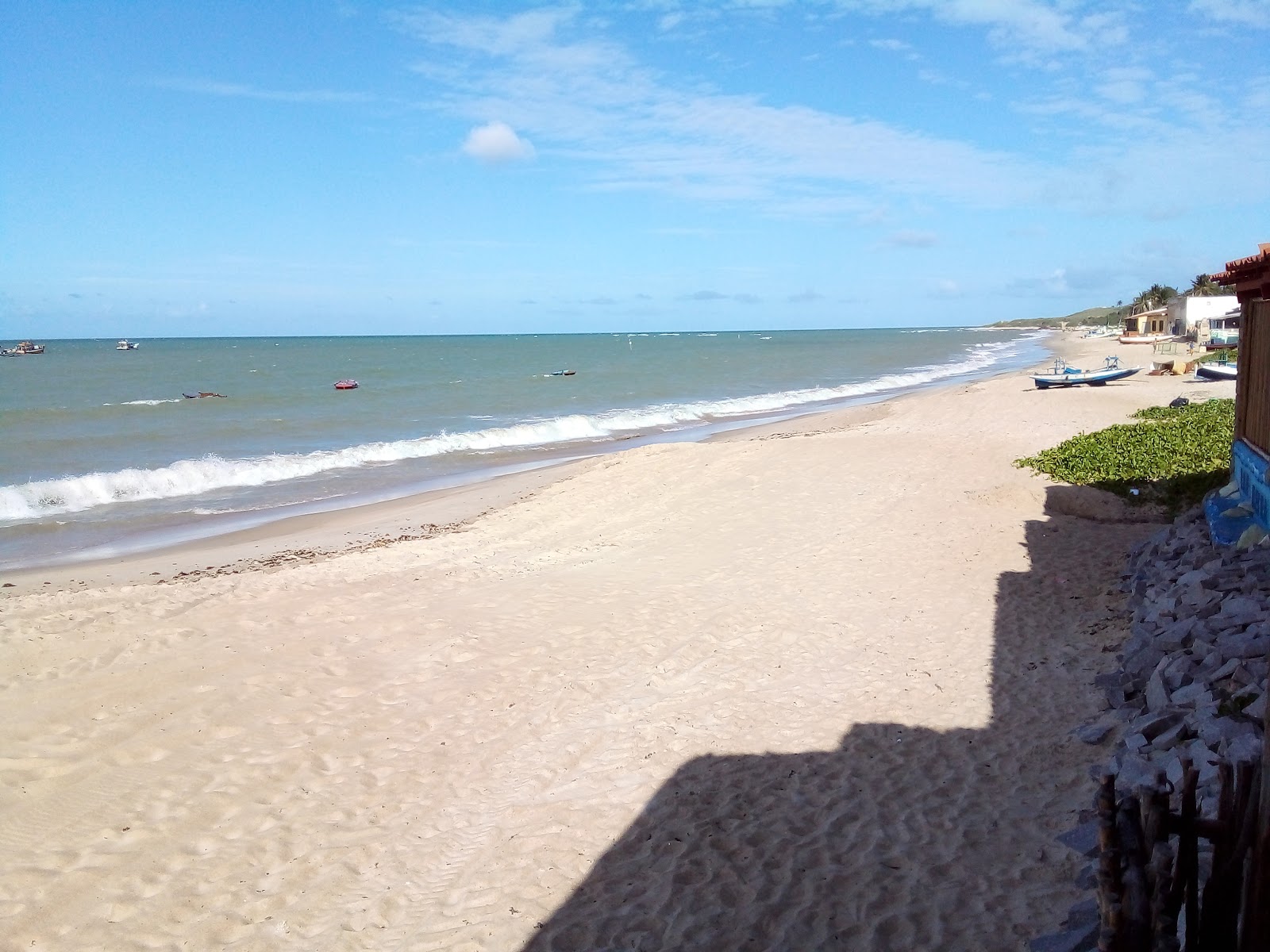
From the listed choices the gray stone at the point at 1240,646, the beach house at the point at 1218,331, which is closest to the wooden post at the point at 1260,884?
the gray stone at the point at 1240,646

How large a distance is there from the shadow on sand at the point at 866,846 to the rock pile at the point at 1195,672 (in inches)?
13.5

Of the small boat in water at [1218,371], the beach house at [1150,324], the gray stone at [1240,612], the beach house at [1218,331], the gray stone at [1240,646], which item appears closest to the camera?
the gray stone at [1240,646]

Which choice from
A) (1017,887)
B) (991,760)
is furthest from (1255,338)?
(1017,887)

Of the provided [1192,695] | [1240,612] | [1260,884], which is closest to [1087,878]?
[1192,695]

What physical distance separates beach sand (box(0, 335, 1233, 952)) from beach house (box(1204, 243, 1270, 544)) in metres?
1.36

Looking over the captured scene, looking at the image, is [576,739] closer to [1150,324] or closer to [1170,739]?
[1170,739]

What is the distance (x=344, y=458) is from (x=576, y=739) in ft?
60.8

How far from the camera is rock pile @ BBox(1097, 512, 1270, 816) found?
4.67 metres

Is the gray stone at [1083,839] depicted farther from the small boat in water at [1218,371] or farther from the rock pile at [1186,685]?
the small boat in water at [1218,371]

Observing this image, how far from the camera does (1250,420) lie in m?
8.44

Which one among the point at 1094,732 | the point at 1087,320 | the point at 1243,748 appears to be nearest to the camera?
the point at 1243,748

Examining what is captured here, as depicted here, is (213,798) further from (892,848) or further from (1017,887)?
(1017,887)

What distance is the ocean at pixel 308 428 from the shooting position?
57.6ft

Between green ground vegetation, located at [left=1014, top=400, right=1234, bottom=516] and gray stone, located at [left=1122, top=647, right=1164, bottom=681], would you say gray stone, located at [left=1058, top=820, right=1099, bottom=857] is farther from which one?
green ground vegetation, located at [left=1014, top=400, right=1234, bottom=516]
